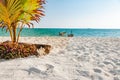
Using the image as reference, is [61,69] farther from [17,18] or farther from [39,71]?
[17,18]

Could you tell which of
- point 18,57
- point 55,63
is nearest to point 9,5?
point 18,57

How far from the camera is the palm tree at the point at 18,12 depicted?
241 inches

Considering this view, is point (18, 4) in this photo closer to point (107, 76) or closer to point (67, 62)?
point (67, 62)

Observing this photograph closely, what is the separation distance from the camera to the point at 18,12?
623cm

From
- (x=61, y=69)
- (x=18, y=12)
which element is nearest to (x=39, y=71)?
(x=61, y=69)

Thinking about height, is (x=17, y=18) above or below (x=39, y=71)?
above

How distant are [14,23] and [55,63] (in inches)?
79.3

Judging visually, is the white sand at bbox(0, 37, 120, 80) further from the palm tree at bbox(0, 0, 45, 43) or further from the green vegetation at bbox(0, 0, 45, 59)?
the palm tree at bbox(0, 0, 45, 43)

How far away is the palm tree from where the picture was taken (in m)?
6.11

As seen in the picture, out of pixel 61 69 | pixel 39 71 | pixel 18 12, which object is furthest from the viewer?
pixel 18 12

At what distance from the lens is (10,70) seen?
4.50 m

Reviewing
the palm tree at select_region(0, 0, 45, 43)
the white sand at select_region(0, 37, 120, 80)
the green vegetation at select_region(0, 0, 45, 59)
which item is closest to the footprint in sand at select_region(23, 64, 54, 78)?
the white sand at select_region(0, 37, 120, 80)

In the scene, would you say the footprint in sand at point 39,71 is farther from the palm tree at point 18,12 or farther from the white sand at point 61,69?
the palm tree at point 18,12

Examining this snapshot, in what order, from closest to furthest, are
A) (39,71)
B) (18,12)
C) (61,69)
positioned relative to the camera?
(39,71), (61,69), (18,12)
